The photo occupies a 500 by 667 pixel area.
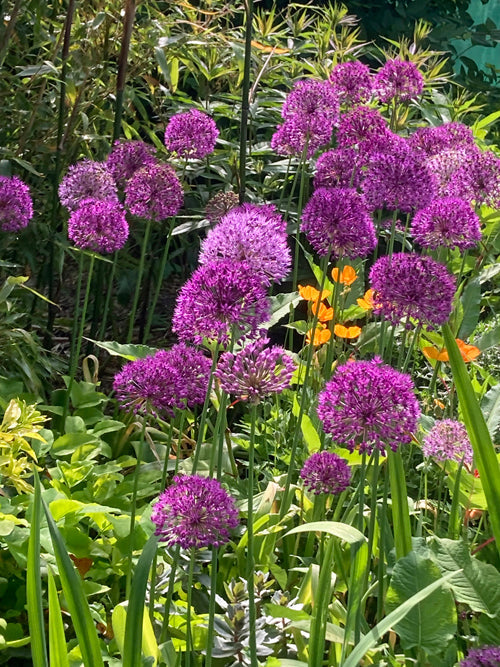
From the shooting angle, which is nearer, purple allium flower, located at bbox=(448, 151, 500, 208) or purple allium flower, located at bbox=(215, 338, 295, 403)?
purple allium flower, located at bbox=(215, 338, 295, 403)

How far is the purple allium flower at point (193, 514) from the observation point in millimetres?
1202

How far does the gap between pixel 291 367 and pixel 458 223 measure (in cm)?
61

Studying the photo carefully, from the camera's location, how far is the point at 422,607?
1397 mm

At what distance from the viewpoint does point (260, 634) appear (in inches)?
53.7

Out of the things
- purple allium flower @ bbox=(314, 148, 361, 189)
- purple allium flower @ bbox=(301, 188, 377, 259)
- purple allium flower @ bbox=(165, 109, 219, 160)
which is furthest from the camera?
purple allium flower @ bbox=(165, 109, 219, 160)

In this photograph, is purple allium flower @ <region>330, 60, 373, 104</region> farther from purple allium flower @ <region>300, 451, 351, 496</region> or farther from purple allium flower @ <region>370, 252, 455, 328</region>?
purple allium flower @ <region>300, 451, 351, 496</region>

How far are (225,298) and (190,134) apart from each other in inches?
44.8

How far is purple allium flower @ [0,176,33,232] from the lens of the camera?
2020 millimetres

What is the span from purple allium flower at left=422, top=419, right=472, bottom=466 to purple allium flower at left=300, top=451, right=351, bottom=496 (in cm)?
29

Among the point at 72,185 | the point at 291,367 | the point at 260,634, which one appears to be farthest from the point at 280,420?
the point at 291,367

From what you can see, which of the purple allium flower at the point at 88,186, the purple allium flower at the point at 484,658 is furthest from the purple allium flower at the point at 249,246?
the purple allium flower at the point at 88,186

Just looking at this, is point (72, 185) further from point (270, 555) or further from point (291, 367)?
point (291, 367)

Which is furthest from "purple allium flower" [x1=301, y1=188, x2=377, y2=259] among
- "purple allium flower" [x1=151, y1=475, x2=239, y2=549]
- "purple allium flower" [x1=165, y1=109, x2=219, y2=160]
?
"purple allium flower" [x1=165, y1=109, x2=219, y2=160]

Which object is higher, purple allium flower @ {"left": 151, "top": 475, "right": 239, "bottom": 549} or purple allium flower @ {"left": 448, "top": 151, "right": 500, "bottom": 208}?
purple allium flower @ {"left": 448, "top": 151, "right": 500, "bottom": 208}
